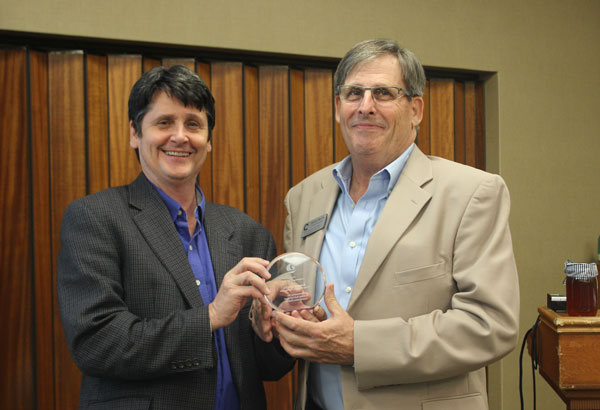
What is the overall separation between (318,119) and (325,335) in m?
1.84

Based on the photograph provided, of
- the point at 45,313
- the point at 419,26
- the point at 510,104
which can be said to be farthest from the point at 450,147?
the point at 45,313

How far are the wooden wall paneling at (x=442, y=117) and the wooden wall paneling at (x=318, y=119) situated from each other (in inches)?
27.9

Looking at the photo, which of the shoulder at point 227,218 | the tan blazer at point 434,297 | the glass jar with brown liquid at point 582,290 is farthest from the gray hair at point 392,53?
the glass jar with brown liquid at point 582,290

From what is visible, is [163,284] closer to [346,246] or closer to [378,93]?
[346,246]

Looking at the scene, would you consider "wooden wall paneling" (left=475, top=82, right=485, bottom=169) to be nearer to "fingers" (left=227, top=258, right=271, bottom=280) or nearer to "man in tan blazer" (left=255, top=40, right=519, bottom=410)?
"man in tan blazer" (left=255, top=40, right=519, bottom=410)

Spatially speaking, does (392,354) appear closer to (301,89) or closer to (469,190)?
(469,190)

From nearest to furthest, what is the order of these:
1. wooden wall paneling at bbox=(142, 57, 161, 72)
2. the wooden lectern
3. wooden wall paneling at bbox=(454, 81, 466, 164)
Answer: the wooden lectern < wooden wall paneling at bbox=(142, 57, 161, 72) < wooden wall paneling at bbox=(454, 81, 466, 164)

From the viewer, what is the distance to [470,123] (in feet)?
11.3

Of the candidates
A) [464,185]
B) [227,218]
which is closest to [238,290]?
[227,218]

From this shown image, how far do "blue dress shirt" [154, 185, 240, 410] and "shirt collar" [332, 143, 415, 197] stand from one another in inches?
21.2

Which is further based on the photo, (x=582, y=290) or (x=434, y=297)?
(x=582, y=290)

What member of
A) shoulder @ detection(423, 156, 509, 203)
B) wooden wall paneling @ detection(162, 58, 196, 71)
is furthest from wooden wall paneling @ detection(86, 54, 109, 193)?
shoulder @ detection(423, 156, 509, 203)

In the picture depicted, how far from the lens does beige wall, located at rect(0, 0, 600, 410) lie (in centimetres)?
321

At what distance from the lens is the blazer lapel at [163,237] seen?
1596 mm
